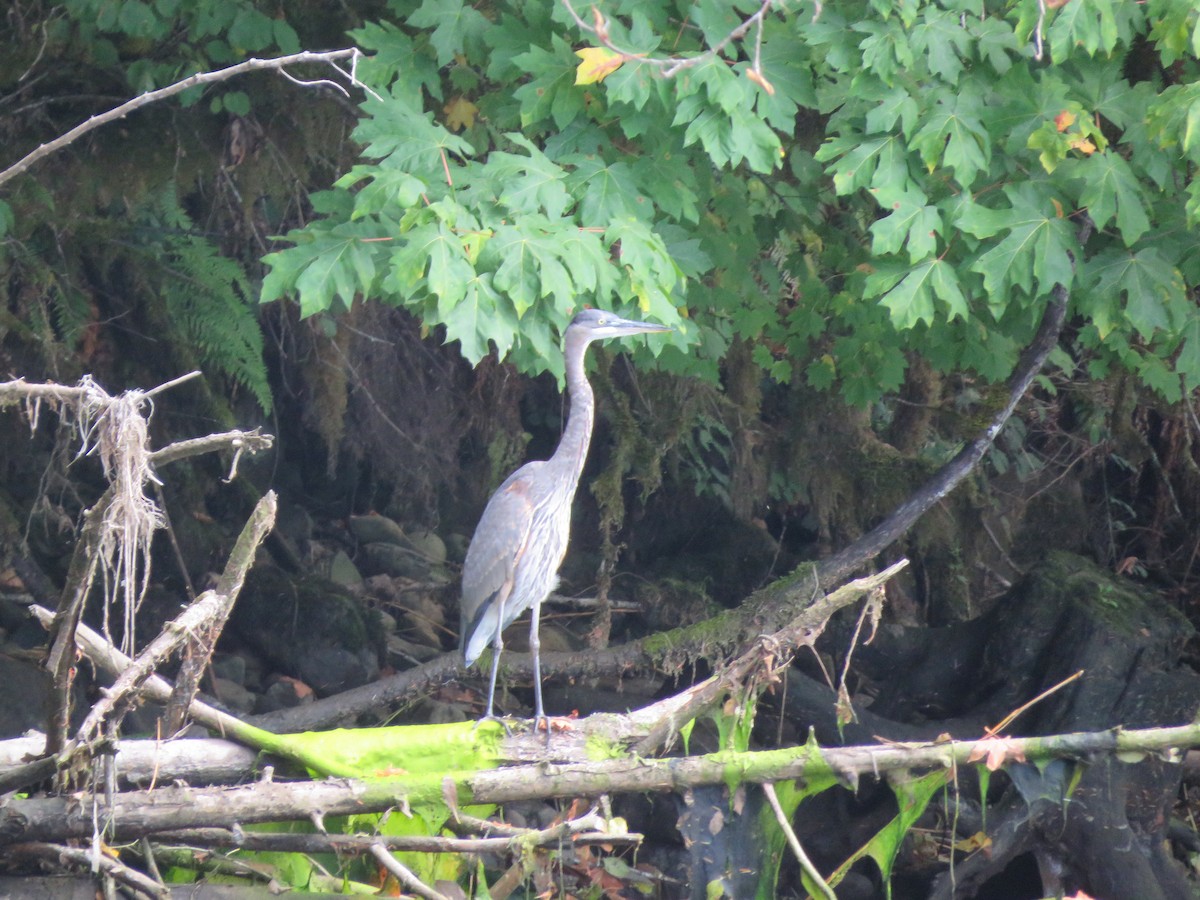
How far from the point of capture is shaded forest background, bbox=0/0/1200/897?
18.0 feet

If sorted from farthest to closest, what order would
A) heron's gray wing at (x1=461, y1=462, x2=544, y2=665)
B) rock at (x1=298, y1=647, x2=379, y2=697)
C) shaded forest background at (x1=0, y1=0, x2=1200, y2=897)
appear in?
rock at (x1=298, y1=647, x2=379, y2=697), shaded forest background at (x1=0, y1=0, x2=1200, y2=897), heron's gray wing at (x1=461, y1=462, x2=544, y2=665)

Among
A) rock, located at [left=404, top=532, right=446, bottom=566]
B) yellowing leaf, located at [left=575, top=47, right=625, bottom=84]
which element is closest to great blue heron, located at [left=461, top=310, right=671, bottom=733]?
yellowing leaf, located at [left=575, top=47, right=625, bottom=84]

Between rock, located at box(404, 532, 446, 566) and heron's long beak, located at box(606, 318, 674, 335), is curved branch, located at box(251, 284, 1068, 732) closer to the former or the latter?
heron's long beak, located at box(606, 318, 674, 335)

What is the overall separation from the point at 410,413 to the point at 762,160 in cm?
423

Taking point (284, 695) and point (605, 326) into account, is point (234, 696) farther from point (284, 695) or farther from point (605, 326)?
point (605, 326)

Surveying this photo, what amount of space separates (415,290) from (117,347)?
344 cm

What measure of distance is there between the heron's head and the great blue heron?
0.07m

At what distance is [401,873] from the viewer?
Answer: 3.18m

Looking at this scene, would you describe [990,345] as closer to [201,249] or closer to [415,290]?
[415,290]

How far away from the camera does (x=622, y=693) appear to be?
272 inches


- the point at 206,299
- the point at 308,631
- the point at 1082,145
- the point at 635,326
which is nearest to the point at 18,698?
the point at 308,631

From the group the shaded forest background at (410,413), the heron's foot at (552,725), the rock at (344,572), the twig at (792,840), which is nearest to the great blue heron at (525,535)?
the shaded forest background at (410,413)

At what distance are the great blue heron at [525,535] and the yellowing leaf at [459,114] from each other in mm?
925

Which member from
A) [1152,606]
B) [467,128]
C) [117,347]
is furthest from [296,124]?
[1152,606]
